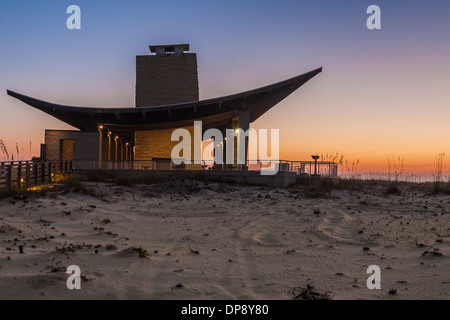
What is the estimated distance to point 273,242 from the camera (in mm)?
7477

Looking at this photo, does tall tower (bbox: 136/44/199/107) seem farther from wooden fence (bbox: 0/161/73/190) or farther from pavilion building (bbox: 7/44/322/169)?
Answer: wooden fence (bbox: 0/161/73/190)

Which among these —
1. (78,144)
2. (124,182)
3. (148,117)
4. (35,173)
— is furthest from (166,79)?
(35,173)

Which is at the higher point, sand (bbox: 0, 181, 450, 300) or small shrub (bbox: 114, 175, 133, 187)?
small shrub (bbox: 114, 175, 133, 187)

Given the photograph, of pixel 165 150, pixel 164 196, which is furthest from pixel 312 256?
pixel 165 150

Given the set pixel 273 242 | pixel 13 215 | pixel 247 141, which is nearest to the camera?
pixel 273 242

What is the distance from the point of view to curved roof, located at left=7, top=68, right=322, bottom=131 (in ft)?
74.8

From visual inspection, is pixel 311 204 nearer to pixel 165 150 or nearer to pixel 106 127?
pixel 165 150

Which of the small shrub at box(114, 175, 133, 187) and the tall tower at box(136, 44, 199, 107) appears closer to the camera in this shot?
the small shrub at box(114, 175, 133, 187)

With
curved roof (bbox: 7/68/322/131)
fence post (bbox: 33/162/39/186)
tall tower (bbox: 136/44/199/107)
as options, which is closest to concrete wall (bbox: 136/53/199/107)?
tall tower (bbox: 136/44/199/107)

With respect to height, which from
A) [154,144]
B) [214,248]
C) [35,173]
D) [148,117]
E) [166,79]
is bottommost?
[214,248]

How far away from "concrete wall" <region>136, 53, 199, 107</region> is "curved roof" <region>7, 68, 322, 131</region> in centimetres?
545

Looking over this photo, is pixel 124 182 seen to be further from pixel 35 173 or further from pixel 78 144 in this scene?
pixel 78 144

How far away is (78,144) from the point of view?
22625mm
